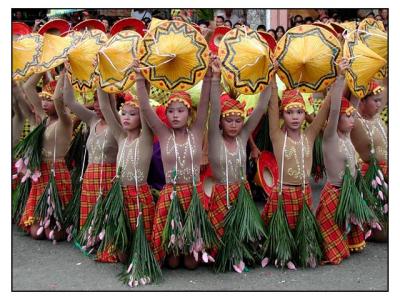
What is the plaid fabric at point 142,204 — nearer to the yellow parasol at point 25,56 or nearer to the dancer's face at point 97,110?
A: the dancer's face at point 97,110

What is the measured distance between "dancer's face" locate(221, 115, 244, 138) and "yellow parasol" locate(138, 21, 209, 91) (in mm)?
514

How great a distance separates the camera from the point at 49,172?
490cm

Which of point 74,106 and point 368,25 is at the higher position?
point 368,25

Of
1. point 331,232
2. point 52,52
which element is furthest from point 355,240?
point 52,52

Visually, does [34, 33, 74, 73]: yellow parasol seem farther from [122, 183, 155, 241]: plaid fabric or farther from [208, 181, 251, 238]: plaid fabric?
[208, 181, 251, 238]: plaid fabric

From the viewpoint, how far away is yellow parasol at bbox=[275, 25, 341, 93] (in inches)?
152

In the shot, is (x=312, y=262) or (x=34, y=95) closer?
(x=312, y=262)

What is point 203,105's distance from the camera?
3.98 meters

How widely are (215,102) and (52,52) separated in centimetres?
147

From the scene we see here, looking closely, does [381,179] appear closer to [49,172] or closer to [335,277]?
[335,277]

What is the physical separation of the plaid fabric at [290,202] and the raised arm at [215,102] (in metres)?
0.69

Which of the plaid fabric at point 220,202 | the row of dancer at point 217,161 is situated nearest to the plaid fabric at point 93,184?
the row of dancer at point 217,161

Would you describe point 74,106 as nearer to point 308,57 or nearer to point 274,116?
point 274,116

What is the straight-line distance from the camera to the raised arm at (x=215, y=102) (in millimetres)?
3863
